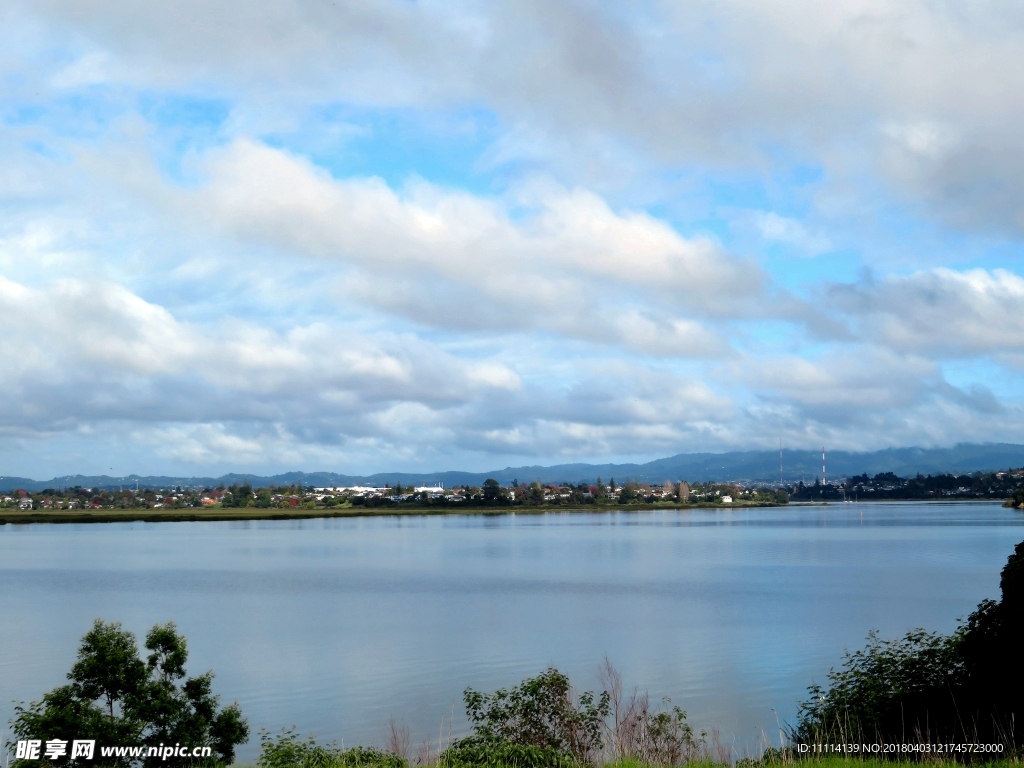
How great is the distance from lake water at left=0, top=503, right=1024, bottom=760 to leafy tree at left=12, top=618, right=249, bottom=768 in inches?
260

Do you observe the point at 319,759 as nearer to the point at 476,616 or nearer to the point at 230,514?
the point at 476,616

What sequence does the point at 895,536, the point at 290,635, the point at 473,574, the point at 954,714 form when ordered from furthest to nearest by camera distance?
the point at 895,536 → the point at 473,574 → the point at 290,635 → the point at 954,714

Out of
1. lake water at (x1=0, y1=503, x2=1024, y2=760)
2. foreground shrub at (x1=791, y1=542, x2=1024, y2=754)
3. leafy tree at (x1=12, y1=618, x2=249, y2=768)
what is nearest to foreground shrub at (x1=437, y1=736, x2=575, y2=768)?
leafy tree at (x1=12, y1=618, x2=249, y2=768)

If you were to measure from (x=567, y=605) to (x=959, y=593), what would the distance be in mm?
18987

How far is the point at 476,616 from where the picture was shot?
129ft

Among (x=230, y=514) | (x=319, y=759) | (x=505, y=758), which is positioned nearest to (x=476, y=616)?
(x=319, y=759)

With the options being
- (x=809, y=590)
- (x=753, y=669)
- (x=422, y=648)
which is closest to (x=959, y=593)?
(x=809, y=590)

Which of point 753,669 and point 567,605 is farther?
point 567,605

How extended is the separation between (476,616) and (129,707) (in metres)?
27.2

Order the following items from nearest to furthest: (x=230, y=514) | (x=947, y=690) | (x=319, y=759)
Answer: (x=319, y=759) → (x=947, y=690) → (x=230, y=514)

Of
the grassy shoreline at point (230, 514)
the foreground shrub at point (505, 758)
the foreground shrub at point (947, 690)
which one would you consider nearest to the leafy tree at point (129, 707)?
the foreground shrub at point (505, 758)

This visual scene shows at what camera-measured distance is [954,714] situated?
49.2 ft

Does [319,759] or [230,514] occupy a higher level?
[319,759]

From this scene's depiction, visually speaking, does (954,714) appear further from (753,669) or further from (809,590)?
(809,590)
